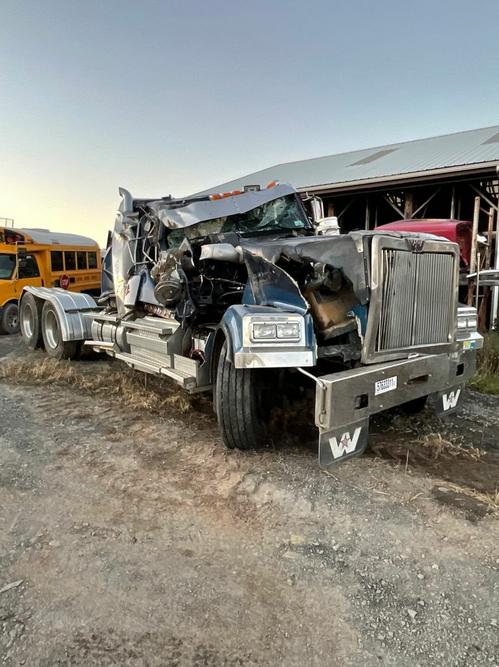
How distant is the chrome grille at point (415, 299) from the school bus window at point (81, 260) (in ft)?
40.2

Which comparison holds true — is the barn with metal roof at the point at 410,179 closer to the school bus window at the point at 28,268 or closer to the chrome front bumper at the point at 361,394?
the chrome front bumper at the point at 361,394

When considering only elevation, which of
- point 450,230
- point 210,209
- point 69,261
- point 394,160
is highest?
point 394,160

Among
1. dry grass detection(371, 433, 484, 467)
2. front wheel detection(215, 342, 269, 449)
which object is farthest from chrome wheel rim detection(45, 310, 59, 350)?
dry grass detection(371, 433, 484, 467)

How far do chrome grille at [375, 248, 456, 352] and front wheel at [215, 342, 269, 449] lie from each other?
3.22 feet

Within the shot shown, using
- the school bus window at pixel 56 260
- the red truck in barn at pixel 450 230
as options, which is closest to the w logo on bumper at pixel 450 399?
the red truck in barn at pixel 450 230

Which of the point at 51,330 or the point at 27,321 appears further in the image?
the point at 27,321

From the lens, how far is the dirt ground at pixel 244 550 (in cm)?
202

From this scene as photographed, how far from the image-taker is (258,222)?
5070 millimetres

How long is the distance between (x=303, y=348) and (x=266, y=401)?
0.91 meters

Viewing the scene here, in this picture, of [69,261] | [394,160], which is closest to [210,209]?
[69,261]

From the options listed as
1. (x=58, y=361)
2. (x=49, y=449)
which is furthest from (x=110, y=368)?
(x=49, y=449)

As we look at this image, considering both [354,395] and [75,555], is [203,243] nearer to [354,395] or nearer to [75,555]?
[354,395]

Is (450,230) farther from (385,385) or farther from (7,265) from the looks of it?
(7,265)

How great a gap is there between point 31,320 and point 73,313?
5.36 ft
